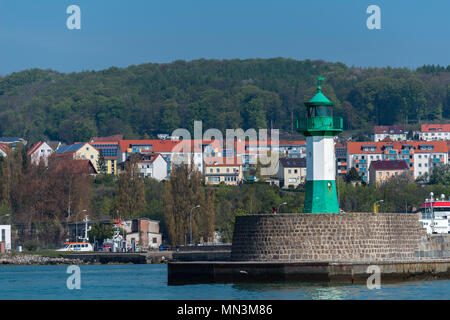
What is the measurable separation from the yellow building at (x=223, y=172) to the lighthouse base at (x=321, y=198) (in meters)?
90.1

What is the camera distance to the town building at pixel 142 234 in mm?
92250

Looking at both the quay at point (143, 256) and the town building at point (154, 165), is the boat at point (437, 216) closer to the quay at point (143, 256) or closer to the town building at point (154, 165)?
the quay at point (143, 256)

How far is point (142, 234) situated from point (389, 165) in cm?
5749

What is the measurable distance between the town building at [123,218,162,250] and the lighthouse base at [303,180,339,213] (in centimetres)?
4767

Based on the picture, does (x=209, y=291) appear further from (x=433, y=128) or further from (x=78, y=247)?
(x=433, y=128)

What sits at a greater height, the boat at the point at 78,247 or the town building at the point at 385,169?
the town building at the point at 385,169

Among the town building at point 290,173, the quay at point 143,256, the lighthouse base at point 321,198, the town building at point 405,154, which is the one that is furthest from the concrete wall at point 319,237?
the town building at point 405,154

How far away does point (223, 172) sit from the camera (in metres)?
139

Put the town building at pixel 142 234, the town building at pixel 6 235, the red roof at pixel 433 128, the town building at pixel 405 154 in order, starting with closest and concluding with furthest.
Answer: the town building at pixel 6 235 → the town building at pixel 142 234 → the town building at pixel 405 154 → the red roof at pixel 433 128

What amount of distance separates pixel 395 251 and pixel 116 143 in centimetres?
12814

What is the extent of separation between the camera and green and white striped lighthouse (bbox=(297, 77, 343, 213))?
147 ft

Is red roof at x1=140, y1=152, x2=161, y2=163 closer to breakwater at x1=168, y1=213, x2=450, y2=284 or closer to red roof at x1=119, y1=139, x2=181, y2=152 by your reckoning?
red roof at x1=119, y1=139, x2=181, y2=152

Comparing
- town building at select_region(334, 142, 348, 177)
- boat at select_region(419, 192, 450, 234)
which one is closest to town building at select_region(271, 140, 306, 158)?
town building at select_region(334, 142, 348, 177)

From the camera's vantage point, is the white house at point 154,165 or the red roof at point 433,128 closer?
the white house at point 154,165
